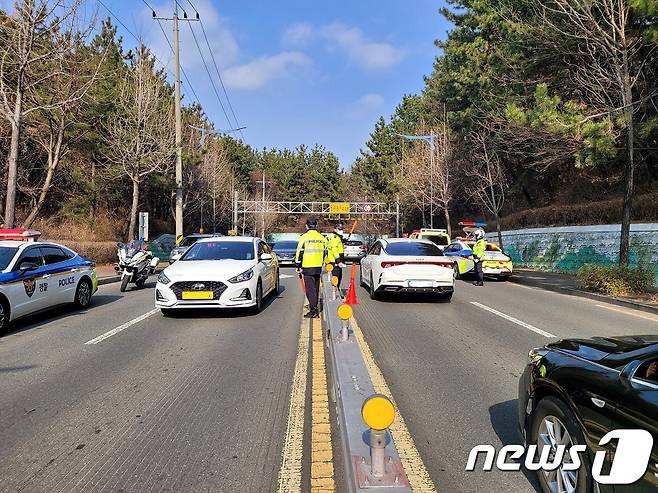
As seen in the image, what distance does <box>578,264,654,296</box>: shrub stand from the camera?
1362cm

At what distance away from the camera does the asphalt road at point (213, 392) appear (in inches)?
144

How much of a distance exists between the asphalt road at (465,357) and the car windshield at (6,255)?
6.18 metres

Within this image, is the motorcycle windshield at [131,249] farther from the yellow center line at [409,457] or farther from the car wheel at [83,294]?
the yellow center line at [409,457]

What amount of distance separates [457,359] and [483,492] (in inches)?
137

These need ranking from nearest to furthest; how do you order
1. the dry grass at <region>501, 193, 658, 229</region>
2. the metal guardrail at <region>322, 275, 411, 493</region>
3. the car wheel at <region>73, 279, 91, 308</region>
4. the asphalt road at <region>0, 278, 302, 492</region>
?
the metal guardrail at <region>322, 275, 411, 493</region>, the asphalt road at <region>0, 278, 302, 492</region>, the car wheel at <region>73, 279, 91, 308</region>, the dry grass at <region>501, 193, 658, 229</region>

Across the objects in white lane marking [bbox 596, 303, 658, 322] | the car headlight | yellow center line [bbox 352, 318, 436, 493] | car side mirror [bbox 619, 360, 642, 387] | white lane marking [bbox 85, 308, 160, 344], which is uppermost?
car side mirror [bbox 619, 360, 642, 387]

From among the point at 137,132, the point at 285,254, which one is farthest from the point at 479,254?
the point at 137,132

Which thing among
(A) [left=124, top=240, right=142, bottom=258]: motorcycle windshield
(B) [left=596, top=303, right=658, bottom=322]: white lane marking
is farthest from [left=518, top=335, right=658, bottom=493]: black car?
(A) [left=124, top=240, right=142, bottom=258]: motorcycle windshield

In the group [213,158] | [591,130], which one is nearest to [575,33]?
[591,130]

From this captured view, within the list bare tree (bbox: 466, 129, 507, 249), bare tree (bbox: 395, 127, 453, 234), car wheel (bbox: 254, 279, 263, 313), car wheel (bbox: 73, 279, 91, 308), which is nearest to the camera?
car wheel (bbox: 254, 279, 263, 313)

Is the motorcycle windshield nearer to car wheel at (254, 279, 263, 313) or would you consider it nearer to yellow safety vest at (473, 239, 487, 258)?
car wheel at (254, 279, 263, 313)

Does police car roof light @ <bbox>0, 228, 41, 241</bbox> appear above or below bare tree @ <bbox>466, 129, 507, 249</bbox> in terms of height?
below

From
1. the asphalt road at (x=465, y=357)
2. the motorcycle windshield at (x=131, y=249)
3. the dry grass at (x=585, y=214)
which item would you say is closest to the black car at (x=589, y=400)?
the asphalt road at (x=465, y=357)

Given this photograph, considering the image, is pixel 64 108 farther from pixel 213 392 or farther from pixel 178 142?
pixel 213 392
